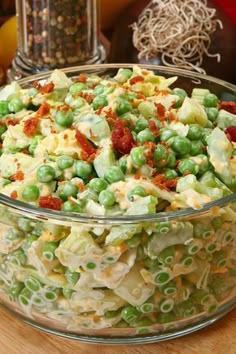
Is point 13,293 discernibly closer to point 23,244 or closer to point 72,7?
point 23,244

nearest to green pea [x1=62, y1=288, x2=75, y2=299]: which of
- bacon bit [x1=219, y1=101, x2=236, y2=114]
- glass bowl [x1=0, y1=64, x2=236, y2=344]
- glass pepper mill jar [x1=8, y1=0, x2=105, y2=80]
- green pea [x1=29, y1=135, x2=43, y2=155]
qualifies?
glass bowl [x1=0, y1=64, x2=236, y2=344]

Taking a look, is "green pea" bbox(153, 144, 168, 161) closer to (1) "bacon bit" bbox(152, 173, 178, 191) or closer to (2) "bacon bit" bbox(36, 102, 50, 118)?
(1) "bacon bit" bbox(152, 173, 178, 191)

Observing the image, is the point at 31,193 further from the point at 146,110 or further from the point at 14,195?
the point at 146,110

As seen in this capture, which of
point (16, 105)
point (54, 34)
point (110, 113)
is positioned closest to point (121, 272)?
point (110, 113)

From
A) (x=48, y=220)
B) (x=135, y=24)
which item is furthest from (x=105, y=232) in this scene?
(x=135, y=24)

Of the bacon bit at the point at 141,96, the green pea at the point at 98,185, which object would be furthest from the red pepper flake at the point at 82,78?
the green pea at the point at 98,185

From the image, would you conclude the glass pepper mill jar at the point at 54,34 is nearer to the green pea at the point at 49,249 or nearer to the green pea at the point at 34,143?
the green pea at the point at 34,143
